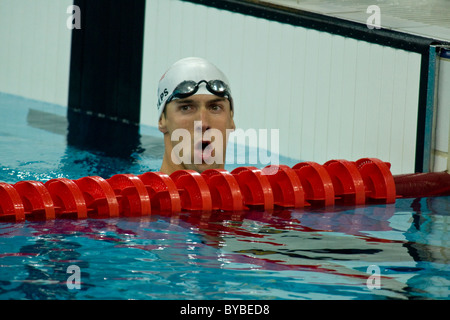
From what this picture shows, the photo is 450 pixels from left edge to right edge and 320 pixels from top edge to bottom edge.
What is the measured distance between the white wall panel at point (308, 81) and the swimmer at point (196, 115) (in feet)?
4.48

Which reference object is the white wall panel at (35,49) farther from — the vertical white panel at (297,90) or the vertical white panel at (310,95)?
the vertical white panel at (310,95)

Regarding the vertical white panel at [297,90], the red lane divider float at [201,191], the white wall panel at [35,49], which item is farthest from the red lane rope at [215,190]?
the white wall panel at [35,49]

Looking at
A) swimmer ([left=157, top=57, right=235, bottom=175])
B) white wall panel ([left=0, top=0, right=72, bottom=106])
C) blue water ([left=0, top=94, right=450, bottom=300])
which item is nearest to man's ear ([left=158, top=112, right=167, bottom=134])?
swimmer ([left=157, top=57, right=235, bottom=175])

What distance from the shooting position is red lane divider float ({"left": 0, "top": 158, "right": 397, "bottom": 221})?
11.3 feet

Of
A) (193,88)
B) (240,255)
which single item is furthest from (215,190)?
(240,255)

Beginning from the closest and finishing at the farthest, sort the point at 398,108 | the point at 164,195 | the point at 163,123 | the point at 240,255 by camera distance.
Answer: the point at 240,255
the point at 164,195
the point at 163,123
the point at 398,108

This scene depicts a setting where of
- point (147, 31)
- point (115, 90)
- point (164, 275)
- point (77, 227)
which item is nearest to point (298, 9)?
point (147, 31)

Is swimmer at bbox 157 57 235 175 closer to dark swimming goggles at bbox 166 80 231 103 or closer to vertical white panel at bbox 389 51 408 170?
dark swimming goggles at bbox 166 80 231 103

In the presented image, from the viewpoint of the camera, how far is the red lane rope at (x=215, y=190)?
136 inches

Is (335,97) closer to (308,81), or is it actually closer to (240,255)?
(308,81)

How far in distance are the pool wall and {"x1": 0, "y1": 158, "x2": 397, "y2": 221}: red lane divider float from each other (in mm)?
780

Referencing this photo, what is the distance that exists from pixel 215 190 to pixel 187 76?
2.15 ft

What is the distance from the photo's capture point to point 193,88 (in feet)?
13.1

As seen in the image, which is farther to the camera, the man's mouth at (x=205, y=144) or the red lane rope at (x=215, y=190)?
the man's mouth at (x=205, y=144)
